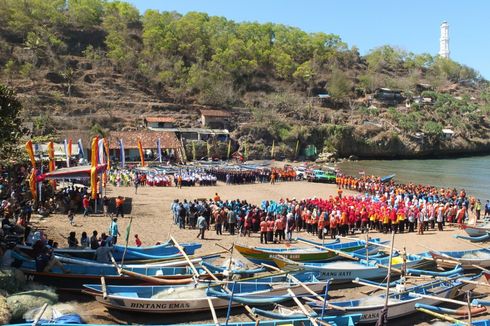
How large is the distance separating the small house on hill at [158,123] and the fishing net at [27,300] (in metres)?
47.7

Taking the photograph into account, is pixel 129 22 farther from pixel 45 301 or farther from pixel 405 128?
pixel 45 301

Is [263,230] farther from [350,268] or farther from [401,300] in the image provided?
[401,300]

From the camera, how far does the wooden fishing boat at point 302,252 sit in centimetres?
1438

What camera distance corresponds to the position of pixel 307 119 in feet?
241

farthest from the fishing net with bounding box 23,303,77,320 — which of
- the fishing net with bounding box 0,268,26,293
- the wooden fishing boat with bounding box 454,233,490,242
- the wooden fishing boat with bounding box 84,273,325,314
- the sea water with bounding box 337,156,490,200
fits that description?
the sea water with bounding box 337,156,490,200

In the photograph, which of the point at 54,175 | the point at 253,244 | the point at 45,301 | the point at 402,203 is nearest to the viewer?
the point at 45,301

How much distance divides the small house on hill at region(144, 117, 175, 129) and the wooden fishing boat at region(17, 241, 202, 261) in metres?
43.7

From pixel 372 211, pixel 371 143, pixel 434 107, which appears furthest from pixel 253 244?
pixel 434 107

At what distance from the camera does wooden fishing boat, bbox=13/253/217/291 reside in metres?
12.2

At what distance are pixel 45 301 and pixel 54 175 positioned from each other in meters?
10.2

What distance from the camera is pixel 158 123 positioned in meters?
58.1

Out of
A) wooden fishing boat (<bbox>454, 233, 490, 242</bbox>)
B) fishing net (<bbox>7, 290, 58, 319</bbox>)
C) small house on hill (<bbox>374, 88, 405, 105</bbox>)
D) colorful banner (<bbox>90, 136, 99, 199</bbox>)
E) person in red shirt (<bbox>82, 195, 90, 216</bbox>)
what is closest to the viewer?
fishing net (<bbox>7, 290, 58, 319</bbox>)

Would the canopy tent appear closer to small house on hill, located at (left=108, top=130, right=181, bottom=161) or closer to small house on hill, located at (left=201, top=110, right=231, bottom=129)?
small house on hill, located at (left=108, top=130, right=181, bottom=161)

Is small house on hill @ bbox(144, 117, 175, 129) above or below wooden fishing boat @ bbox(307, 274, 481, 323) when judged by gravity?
above
